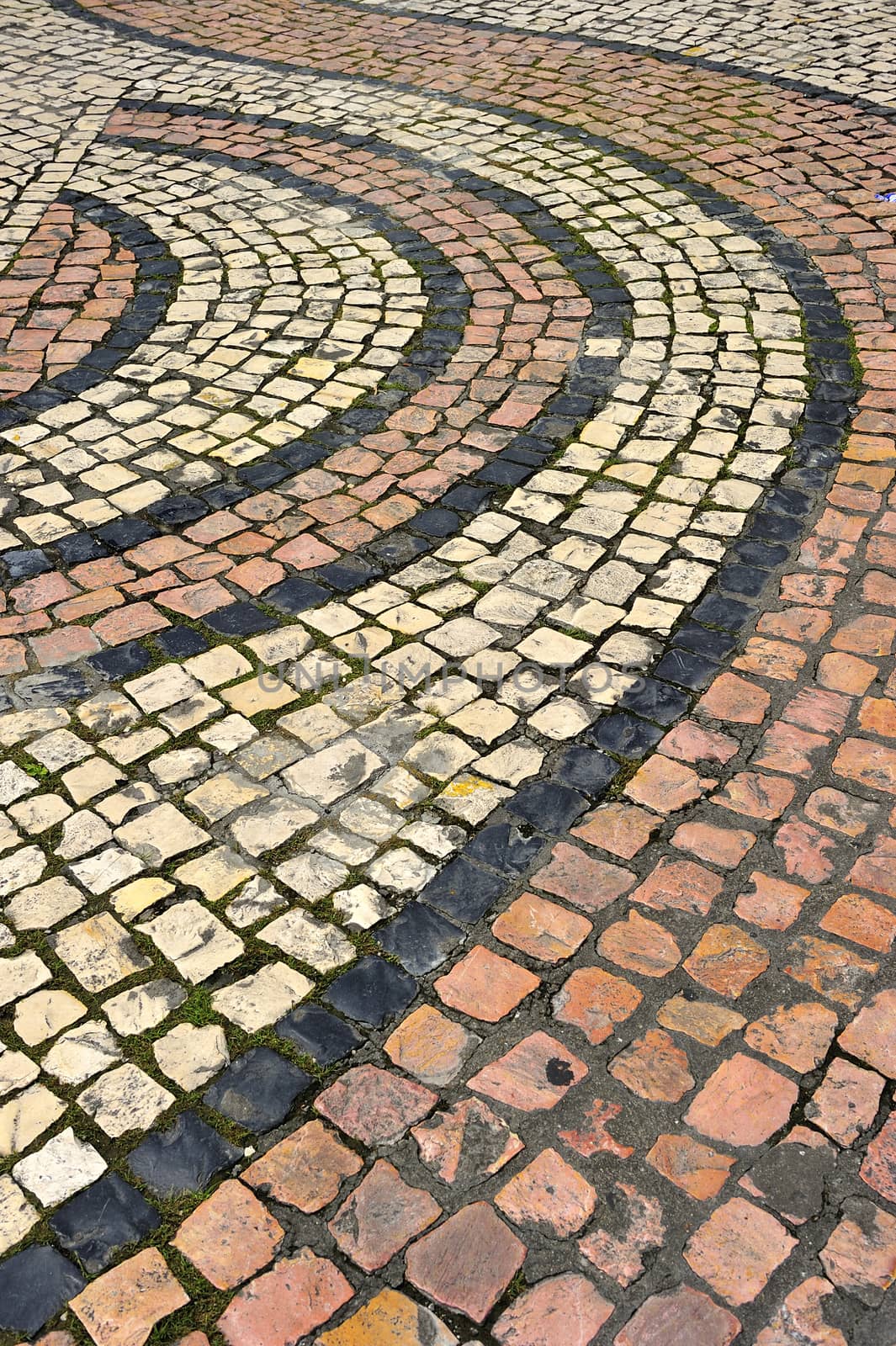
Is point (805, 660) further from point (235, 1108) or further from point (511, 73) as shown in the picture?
point (511, 73)

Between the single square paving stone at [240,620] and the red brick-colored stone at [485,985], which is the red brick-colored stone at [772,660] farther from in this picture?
the single square paving stone at [240,620]

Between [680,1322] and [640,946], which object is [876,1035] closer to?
[640,946]

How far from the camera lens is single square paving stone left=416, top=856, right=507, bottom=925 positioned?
9.38 feet

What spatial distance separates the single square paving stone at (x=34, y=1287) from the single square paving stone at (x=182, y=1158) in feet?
0.70

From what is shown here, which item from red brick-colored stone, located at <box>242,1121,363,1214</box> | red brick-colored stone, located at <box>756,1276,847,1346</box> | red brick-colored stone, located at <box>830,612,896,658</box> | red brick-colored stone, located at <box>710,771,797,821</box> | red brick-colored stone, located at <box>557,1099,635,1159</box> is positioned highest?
red brick-colored stone, located at <box>830,612,896,658</box>

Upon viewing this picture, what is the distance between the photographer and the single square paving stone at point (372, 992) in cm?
264

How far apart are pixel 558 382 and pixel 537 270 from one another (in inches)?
47.2

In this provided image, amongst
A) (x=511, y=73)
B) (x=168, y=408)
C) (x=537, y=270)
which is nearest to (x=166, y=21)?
(x=511, y=73)

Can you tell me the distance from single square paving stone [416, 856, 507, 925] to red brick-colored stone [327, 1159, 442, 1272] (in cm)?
68

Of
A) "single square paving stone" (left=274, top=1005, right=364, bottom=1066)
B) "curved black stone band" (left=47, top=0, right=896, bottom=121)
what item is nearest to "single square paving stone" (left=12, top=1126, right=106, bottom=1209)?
"single square paving stone" (left=274, top=1005, right=364, bottom=1066)

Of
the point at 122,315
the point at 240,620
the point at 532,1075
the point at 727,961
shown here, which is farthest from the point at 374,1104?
the point at 122,315

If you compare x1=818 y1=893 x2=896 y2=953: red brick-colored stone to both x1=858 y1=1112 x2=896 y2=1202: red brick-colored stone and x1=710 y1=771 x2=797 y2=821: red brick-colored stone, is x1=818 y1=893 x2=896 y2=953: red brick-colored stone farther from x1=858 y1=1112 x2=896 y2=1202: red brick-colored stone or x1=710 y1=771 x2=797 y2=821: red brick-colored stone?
x1=858 y1=1112 x2=896 y2=1202: red brick-colored stone

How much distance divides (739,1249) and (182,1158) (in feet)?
3.83

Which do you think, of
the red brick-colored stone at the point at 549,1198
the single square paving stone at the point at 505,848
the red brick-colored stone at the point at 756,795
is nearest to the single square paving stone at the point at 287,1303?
the red brick-colored stone at the point at 549,1198
